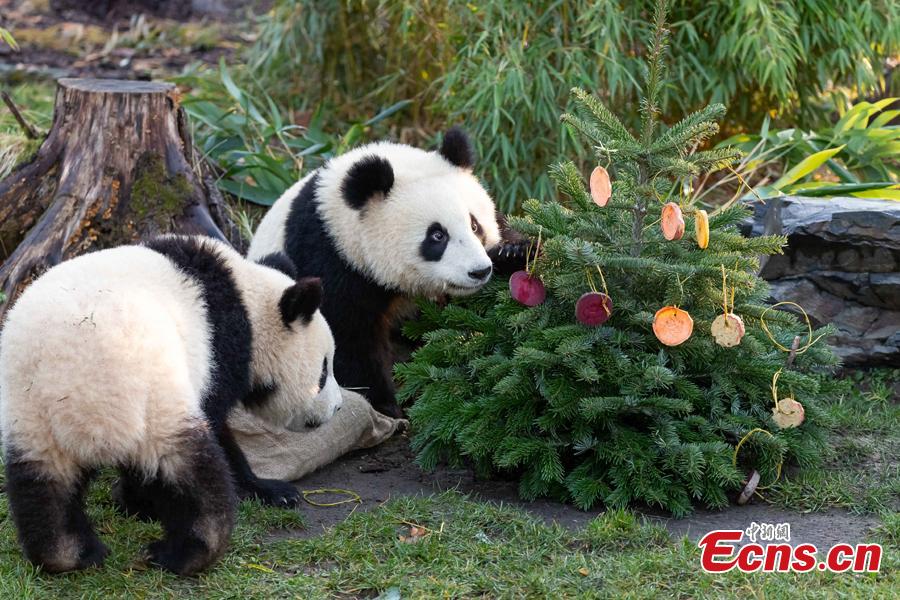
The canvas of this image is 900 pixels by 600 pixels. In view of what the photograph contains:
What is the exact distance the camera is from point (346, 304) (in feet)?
15.4

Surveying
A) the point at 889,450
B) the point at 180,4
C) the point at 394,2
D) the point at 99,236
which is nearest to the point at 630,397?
the point at 889,450

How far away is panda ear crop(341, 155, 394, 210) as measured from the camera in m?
4.50

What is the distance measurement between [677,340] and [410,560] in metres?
1.17

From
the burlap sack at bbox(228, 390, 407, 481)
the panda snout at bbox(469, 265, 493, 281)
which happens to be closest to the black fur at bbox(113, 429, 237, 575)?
the burlap sack at bbox(228, 390, 407, 481)

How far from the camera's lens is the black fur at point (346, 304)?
4680mm

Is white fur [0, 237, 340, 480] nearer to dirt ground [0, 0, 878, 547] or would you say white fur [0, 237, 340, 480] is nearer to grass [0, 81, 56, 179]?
dirt ground [0, 0, 878, 547]

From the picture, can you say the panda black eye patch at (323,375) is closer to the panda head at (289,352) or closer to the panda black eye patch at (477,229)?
the panda head at (289,352)

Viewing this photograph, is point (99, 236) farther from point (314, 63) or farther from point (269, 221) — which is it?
point (314, 63)

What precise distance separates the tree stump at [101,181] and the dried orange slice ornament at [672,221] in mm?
2592

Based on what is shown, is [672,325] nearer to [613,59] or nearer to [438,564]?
[438,564]

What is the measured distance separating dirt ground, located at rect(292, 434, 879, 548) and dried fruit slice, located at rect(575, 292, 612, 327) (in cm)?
73

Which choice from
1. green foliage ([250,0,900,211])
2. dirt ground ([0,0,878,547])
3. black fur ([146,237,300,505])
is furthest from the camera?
green foliage ([250,0,900,211])

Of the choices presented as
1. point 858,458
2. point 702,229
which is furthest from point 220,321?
point 858,458

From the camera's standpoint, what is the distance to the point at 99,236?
210 inches
